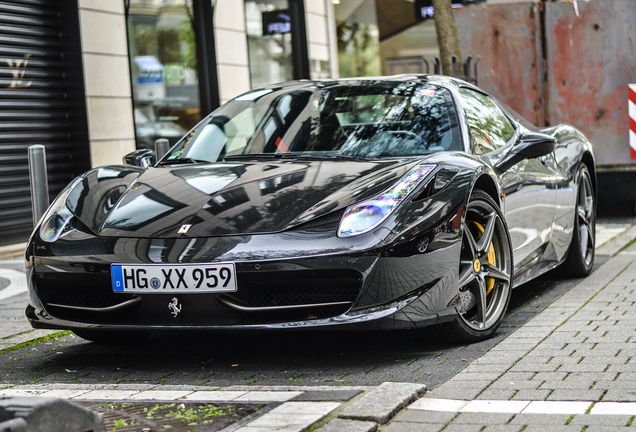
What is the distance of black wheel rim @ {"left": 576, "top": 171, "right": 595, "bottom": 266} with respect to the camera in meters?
6.42

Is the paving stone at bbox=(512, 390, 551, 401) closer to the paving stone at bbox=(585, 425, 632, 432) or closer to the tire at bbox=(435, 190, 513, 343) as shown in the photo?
the paving stone at bbox=(585, 425, 632, 432)

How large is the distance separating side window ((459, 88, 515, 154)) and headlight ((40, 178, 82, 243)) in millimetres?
2085

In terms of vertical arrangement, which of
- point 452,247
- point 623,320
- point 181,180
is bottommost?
point 623,320

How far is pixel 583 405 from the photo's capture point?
126 inches

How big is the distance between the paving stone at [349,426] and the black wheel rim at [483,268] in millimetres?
1367

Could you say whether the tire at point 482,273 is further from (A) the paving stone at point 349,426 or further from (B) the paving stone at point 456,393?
(A) the paving stone at point 349,426

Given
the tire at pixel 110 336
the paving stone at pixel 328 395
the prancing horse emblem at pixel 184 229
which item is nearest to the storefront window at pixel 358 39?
the tire at pixel 110 336

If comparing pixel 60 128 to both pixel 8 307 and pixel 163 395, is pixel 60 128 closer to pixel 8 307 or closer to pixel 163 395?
pixel 8 307

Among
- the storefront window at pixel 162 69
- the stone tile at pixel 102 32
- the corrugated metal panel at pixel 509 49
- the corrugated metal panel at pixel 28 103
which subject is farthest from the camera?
the storefront window at pixel 162 69

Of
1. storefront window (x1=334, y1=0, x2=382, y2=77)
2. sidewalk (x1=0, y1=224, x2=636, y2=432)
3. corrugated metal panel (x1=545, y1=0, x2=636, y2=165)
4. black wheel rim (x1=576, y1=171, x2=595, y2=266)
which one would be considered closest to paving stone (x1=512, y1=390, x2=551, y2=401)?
sidewalk (x1=0, y1=224, x2=636, y2=432)

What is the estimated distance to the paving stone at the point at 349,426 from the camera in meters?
2.91

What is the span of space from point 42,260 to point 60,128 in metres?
6.54

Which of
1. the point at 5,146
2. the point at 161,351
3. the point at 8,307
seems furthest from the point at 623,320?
the point at 5,146

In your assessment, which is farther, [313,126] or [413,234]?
[313,126]
